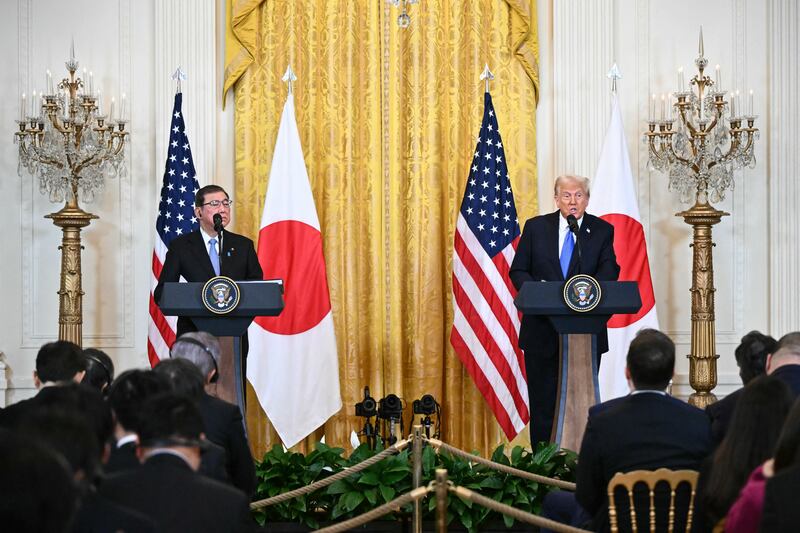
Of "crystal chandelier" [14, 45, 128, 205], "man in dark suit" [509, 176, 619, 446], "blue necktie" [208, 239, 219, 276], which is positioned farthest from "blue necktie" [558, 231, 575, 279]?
"crystal chandelier" [14, 45, 128, 205]

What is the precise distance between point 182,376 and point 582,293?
2778mm

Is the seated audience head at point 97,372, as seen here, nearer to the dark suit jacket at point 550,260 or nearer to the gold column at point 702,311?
the dark suit jacket at point 550,260

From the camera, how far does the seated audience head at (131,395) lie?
3.17 meters

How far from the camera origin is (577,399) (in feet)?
19.9

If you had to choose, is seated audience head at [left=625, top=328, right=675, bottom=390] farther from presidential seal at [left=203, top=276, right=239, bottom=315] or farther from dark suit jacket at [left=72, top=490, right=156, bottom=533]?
presidential seal at [left=203, top=276, right=239, bottom=315]

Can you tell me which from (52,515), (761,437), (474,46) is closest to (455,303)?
(474,46)

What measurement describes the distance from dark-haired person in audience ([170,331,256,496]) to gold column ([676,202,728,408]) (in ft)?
15.0

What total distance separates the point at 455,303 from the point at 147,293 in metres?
2.44

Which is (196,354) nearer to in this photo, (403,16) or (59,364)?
(59,364)

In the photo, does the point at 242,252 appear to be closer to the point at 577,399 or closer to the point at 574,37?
the point at 577,399

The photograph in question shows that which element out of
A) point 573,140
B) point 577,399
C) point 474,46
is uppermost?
point 474,46

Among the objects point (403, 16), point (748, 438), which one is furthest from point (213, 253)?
point (748, 438)

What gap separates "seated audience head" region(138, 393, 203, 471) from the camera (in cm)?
280

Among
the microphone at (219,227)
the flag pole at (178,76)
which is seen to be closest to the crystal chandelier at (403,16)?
Result: the microphone at (219,227)
